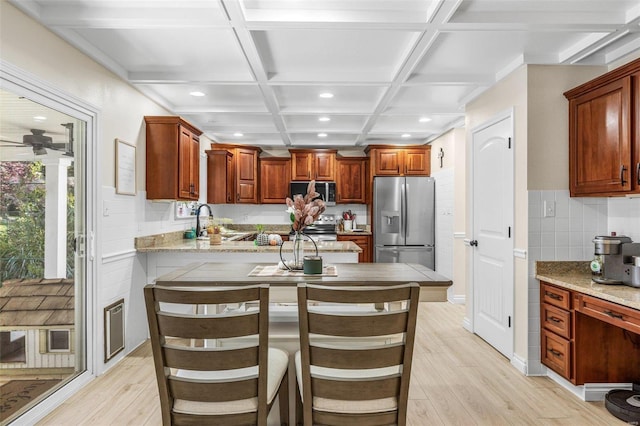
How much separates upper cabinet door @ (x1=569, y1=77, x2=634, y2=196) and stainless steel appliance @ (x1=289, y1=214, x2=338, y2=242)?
13.3ft

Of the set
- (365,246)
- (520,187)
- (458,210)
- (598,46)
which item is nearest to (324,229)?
(365,246)

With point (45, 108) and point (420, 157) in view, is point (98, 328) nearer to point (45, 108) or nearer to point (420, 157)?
point (45, 108)

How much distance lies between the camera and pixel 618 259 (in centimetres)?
266

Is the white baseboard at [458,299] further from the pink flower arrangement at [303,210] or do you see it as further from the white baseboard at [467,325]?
the pink flower arrangement at [303,210]

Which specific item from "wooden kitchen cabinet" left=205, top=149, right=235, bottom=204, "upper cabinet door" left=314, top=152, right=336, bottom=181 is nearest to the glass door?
"wooden kitchen cabinet" left=205, top=149, right=235, bottom=204

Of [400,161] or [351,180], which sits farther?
[351,180]

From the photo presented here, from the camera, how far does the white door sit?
3.42 metres

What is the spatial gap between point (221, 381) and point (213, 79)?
9.65 ft

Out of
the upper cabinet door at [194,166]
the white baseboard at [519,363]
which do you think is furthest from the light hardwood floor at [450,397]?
the upper cabinet door at [194,166]

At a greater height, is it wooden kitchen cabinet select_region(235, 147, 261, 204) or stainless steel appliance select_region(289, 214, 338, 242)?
wooden kitchen cabinet select_region(235, 147, 261, 204)

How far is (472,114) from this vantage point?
167 inches

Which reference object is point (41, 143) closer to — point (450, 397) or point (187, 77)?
point (187, 77)

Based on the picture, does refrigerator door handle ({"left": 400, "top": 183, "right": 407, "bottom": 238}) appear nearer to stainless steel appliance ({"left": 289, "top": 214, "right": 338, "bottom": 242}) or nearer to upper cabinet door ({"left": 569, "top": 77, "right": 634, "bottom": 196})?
stainless steel appliance ({"left": 289, "top": 214, "right": 338, "bottom": 242})

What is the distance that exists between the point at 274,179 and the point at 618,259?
527 cm
